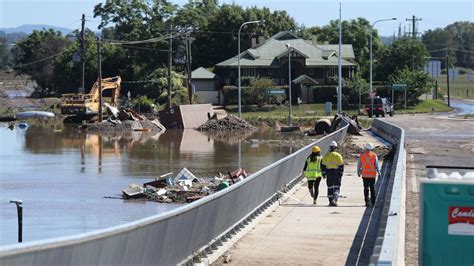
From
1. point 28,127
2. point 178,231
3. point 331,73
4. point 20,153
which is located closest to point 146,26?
point 331,73

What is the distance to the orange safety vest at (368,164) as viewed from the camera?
20.7 meters

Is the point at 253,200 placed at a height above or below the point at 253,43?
below

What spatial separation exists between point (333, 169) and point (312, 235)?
4.26m

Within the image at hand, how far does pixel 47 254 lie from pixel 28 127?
231 feet

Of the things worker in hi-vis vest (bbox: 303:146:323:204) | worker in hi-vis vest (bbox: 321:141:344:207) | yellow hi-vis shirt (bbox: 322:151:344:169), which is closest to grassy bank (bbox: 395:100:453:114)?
worker in hi-vis vest (bbox: 303:146:323:204)

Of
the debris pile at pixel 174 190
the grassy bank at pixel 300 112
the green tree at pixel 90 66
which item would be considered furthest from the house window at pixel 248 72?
the debris pile at pixel 174 190

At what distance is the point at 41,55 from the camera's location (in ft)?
444

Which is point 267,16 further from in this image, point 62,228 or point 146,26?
point 62,228

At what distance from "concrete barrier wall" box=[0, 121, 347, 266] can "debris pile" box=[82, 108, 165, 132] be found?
50.7 meters

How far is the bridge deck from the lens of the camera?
578 inches

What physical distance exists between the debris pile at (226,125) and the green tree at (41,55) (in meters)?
58.4

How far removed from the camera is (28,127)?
7631cm

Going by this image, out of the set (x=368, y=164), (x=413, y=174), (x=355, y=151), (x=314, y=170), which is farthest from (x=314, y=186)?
(x=355, y=151)

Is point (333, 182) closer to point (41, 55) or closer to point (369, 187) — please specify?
point (369, 187)
